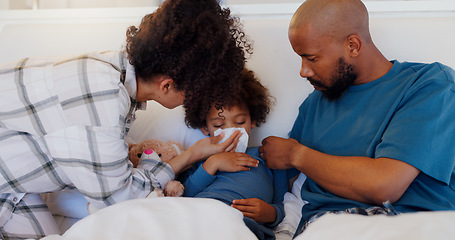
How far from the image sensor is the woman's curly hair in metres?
1.03

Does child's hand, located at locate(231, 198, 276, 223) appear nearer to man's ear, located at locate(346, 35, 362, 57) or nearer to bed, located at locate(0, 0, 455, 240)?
bed, located at locate(0, 0, 455, 240)

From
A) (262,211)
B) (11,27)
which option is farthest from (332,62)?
(11,27)

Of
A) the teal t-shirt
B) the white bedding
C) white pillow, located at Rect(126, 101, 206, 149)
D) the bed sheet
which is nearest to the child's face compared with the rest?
white pillow, located at Rect(126, 101, 206, 149)

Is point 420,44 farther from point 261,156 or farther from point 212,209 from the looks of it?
point 212,209

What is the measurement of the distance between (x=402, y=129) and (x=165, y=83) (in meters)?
0.62

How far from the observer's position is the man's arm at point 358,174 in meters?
0.95

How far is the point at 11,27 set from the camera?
1.76m

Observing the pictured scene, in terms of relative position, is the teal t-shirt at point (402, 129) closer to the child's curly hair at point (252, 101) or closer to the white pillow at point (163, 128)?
the child's curly hair at point (252, 101)

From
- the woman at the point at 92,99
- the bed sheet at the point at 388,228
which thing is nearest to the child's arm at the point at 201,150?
the woman at the point at 92,99

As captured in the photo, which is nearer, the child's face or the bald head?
the bald head

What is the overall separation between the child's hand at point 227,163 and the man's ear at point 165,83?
32 centimetres

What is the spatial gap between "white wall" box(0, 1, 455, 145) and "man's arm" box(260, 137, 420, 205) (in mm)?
346

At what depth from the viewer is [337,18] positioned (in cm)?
116

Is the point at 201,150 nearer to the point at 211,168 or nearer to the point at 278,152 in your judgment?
the point at 211,168
